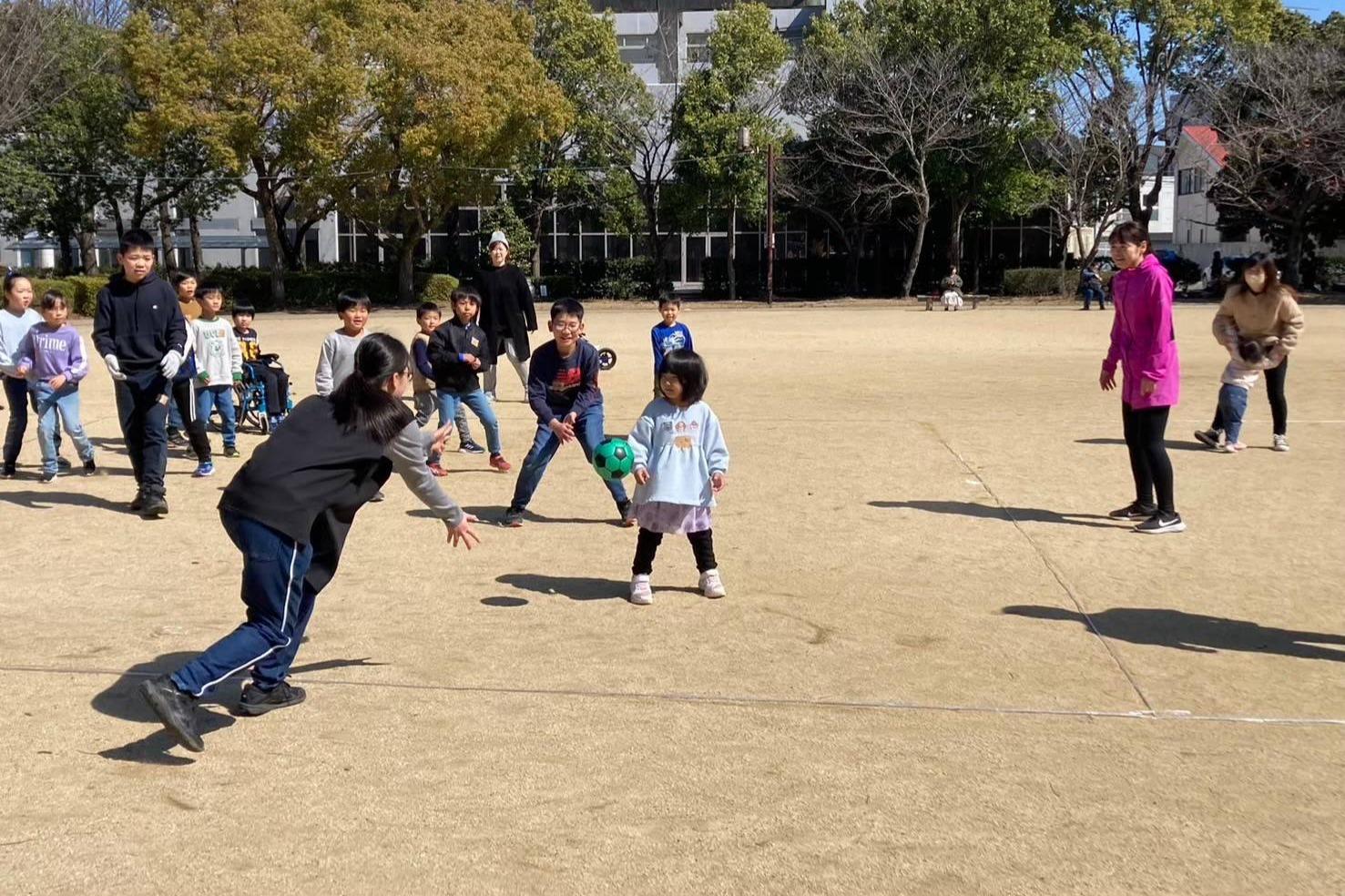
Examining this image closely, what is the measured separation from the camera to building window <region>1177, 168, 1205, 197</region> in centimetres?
6541

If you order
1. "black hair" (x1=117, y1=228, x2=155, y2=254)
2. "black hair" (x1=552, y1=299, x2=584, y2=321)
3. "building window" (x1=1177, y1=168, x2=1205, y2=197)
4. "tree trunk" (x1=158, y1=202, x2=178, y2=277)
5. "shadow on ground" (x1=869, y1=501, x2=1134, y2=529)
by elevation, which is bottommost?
"shadow on ground" (x1=869, y1=501, x2=1134, y2=529)

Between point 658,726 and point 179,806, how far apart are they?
171 cm

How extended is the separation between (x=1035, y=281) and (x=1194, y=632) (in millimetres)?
43970

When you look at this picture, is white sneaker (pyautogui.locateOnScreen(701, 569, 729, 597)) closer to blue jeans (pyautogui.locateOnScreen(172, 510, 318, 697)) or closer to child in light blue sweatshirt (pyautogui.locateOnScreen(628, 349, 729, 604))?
child in light blue sweatshirt (pyautogui.locateOnScreen(628, 349, 729, 604))

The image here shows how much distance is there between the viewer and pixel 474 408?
10.6 metres

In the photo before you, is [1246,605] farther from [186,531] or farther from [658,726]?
[186,531]

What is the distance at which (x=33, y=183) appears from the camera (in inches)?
1775

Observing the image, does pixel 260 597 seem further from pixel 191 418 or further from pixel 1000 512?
pixel 191 418

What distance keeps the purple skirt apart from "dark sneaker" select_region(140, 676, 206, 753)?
2747 mm

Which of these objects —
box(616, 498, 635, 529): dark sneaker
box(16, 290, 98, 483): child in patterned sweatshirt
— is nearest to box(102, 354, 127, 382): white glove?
box(16, 290, 98, 483): child in patterned sweatshirt

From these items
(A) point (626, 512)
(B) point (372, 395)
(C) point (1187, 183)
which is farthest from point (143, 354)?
(C) point (1187, 183)

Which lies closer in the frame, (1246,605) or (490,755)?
(490,755)

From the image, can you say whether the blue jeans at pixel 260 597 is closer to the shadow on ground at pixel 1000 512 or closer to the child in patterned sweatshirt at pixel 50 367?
the shadow on ground at pixel 1000 512

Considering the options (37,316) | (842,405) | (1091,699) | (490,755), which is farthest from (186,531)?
(842,405)
